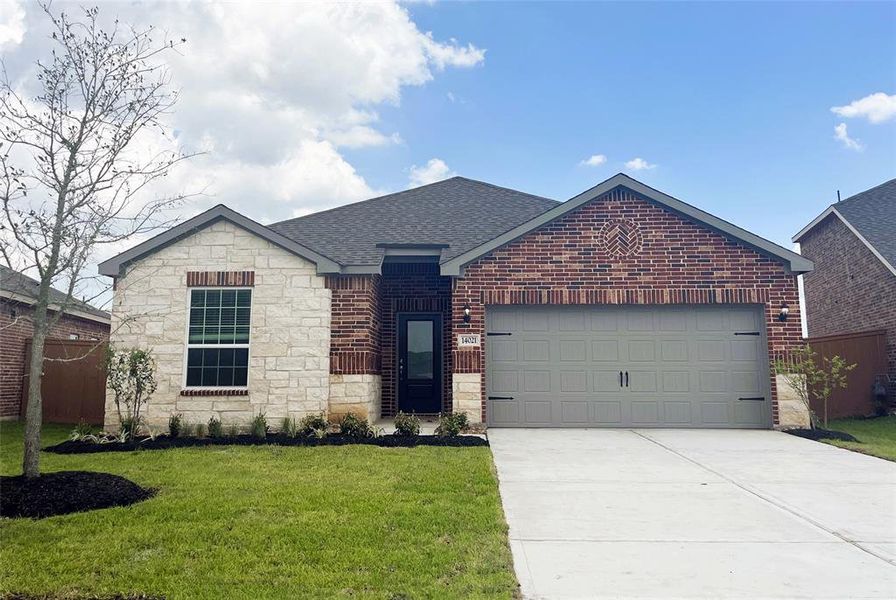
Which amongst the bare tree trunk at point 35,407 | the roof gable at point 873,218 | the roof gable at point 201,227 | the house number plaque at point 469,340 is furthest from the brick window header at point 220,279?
the roof gable at point 873,218

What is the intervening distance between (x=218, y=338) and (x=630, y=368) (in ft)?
25.9

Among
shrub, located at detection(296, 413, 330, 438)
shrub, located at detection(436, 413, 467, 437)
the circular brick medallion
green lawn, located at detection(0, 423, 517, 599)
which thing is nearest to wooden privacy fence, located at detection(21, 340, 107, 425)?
shrub, located at detection(296, 413, 330, 438)

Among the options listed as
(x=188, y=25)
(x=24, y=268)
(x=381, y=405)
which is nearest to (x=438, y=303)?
(x=381, y=405)

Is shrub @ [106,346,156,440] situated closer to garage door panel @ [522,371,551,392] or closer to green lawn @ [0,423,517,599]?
green lawn @ [0,423,517,599]

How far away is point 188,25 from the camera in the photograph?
7586mm

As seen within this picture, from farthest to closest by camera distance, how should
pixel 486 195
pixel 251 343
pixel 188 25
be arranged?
pixel 486 195 → pixel 251 343 → pixel 188 25

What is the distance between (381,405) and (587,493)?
7.15 m

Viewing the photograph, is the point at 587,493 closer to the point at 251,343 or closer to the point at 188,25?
the point at 251,343

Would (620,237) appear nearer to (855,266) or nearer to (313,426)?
(313,426)

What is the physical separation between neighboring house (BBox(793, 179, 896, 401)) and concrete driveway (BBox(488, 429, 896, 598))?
26.3ft

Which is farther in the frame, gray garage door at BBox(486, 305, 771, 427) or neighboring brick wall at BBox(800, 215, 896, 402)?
neighboring brick wall at BBox(800, 215, 896, 402)

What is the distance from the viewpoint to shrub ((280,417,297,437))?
32.7 ft

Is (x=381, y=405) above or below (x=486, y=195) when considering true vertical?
below

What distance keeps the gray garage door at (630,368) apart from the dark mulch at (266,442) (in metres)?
1.91
